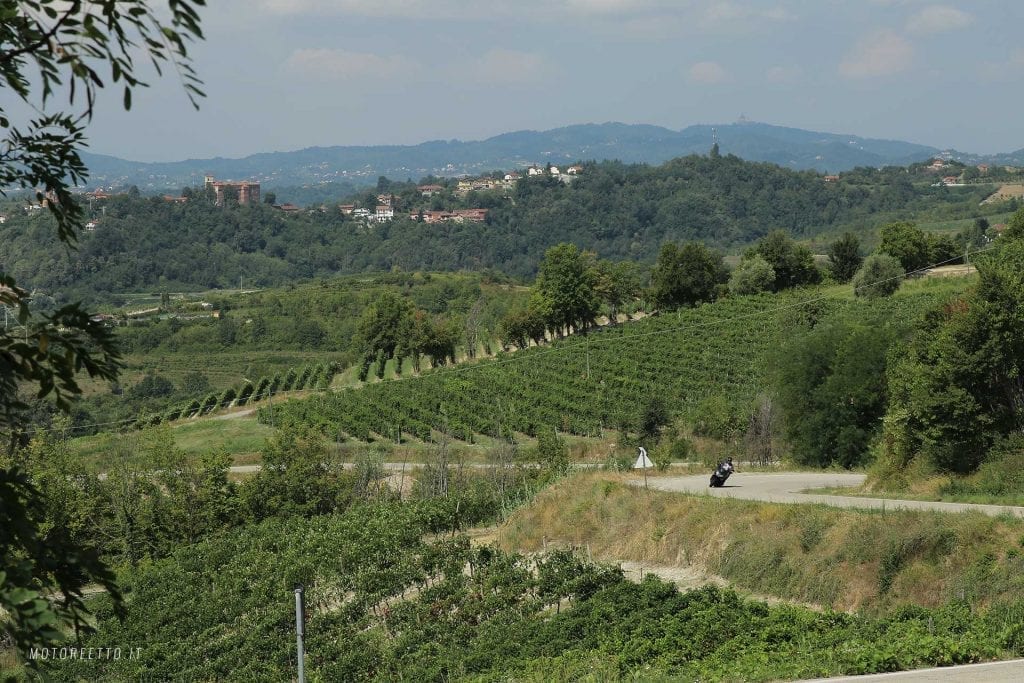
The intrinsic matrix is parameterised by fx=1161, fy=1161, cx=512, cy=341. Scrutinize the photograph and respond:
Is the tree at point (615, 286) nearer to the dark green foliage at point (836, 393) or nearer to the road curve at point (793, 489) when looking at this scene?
the dark green foliage at point (836, 393)

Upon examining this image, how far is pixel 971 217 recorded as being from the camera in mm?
127750

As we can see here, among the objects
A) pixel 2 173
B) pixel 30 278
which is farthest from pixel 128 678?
pixel 30 278

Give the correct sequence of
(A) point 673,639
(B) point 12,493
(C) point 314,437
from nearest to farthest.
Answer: (B) point 12,493 < (A) point 673,639 < (C) point 314,437

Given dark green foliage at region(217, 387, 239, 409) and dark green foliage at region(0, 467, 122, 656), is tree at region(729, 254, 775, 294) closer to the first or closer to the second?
dark green foliage at region(217, 387, 239, 409)

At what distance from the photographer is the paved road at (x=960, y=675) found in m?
9.16

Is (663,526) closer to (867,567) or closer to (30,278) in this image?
(867,567)

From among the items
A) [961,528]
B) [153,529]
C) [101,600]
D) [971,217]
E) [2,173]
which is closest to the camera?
[2,173]

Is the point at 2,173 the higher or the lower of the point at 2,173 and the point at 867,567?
the higher

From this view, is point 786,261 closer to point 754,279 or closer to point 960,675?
point 754,279

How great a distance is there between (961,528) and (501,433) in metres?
28.7

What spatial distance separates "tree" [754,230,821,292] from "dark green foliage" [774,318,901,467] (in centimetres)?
4005

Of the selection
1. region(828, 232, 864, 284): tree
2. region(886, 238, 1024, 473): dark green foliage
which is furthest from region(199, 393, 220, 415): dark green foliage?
region(886, 238, 1024, 473): dark green foliage

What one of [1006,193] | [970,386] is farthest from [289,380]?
[1006,193]

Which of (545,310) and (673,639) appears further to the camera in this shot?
(545,310)
